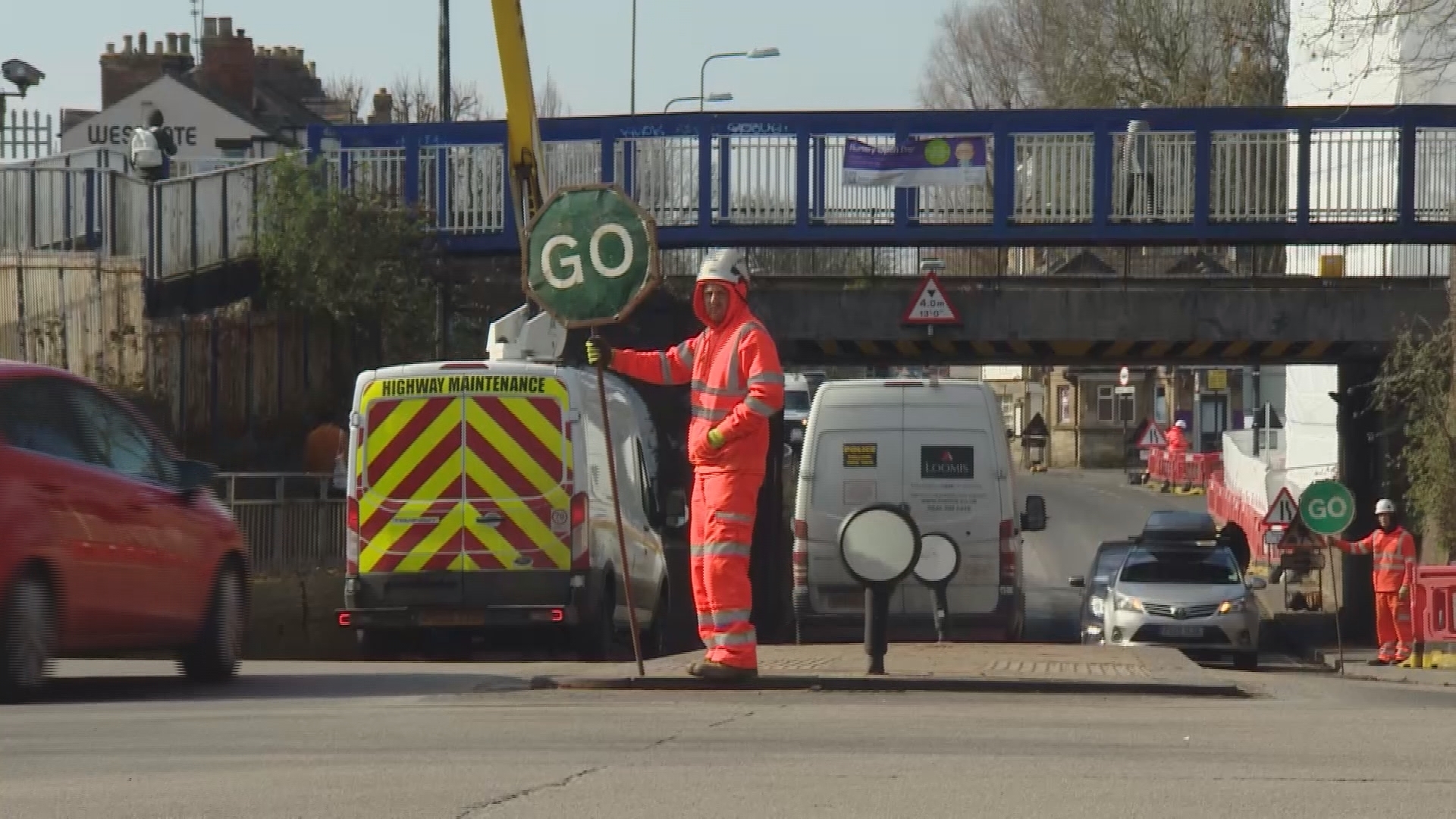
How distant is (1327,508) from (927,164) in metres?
7.56

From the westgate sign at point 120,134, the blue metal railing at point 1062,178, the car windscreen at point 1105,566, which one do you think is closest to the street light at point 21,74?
the blue metal railing at point 1062,178

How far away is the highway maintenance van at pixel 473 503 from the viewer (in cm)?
1628

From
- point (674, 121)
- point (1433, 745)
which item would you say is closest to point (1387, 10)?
point (674, 121)

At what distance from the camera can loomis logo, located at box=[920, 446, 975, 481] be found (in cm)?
1956

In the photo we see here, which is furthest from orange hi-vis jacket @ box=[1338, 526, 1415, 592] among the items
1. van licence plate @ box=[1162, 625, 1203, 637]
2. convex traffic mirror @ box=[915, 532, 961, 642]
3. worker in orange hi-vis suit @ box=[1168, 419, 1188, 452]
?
worker in orange hi-vis suit @ box=[1168, 419, 1188, 452]

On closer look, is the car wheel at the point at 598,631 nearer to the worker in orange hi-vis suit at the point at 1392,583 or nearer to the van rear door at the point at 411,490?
the van rear door at the point at 411,490

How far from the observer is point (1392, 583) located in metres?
25.1

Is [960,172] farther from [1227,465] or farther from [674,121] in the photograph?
[1227,465]

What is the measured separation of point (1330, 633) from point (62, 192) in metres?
17.1

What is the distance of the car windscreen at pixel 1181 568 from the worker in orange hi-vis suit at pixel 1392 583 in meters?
1.38

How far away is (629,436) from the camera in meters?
18.9

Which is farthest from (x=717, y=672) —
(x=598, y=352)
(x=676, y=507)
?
(x=676, y=507)

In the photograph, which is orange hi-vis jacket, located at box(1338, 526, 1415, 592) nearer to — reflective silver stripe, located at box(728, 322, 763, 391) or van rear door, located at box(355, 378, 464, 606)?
van rear door, located at box(355, 378, 464, 606)

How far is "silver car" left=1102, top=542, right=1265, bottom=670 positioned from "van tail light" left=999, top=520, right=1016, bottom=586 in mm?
5987
